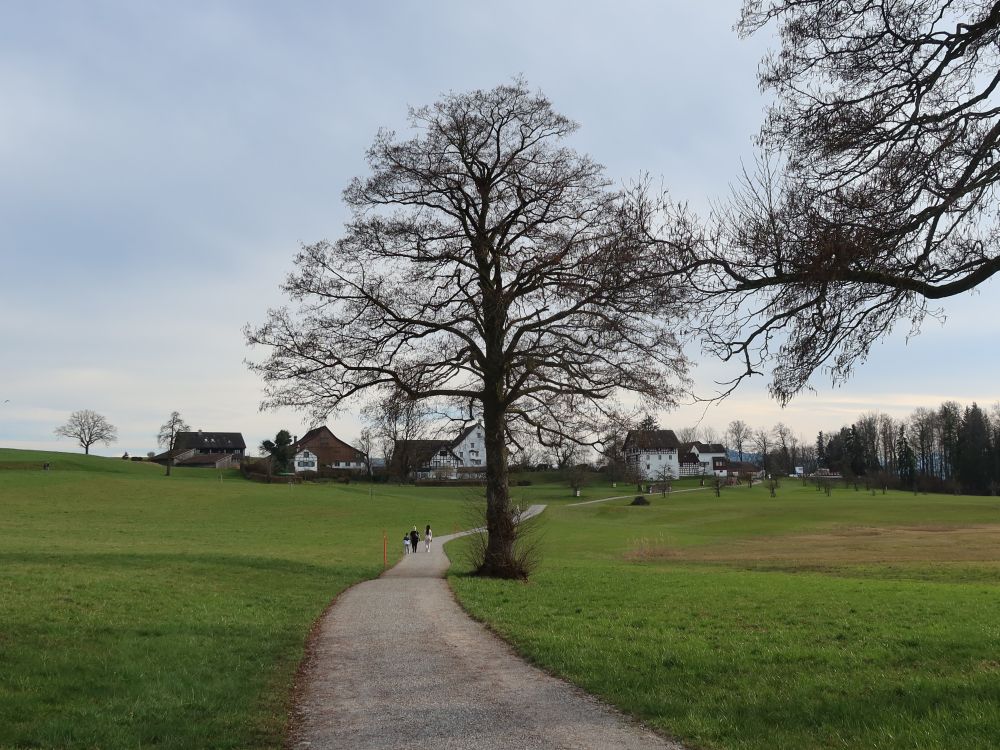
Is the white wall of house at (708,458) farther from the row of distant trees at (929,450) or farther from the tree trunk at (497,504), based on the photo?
the tree trunk at (497,504)

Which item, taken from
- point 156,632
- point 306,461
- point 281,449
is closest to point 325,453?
point 306,461

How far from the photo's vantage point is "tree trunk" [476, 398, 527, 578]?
21.0 metres

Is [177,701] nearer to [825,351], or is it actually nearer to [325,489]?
[825,351]

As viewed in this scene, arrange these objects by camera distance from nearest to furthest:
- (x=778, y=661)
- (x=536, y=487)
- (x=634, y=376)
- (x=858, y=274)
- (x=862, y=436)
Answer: (x=858, y=274) → (x=778, y=661) → (x=634, y=376) → (x=536, y=487) → (x=862, y=436)

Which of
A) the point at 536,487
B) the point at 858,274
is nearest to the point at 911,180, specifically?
the point at 858,274

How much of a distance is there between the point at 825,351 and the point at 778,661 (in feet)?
14.4

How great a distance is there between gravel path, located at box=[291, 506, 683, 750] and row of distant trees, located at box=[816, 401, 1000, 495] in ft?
400

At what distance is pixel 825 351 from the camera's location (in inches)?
292

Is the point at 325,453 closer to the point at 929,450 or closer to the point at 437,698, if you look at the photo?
the point at 929,450

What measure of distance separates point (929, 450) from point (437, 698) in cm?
15230

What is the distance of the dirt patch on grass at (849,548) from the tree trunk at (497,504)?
15608 millimetres

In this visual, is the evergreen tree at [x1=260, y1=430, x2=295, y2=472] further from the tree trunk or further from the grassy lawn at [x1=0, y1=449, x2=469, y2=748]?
the tree trunk

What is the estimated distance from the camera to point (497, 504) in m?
21.5

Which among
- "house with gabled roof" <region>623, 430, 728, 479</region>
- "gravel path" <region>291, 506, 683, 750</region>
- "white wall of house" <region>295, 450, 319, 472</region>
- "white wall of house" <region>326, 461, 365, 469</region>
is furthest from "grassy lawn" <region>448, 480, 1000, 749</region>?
"white wall of house" <region>326, 461, 365, 469</region>
